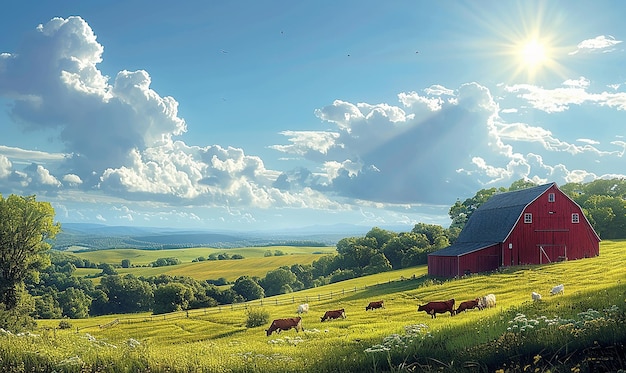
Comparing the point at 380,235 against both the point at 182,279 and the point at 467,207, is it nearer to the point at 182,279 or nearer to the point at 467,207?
the point at 467,207

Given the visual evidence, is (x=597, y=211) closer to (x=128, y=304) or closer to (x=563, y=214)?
(x=563, y=214)

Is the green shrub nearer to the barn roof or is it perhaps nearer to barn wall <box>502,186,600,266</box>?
the barn roof

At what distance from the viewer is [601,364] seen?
9.02 meters

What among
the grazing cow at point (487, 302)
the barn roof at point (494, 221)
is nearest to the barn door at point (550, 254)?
the barn roof at point (494, 221)

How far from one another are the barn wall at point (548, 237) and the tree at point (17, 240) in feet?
201

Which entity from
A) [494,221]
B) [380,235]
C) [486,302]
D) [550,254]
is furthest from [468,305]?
[380,235]

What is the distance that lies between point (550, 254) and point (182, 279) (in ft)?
342

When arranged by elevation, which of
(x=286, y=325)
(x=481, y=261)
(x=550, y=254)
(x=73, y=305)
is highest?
(x=550, y=254)

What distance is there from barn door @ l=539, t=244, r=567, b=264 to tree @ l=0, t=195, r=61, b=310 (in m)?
66.1

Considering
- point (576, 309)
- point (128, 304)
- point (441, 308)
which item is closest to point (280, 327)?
point (441, 308)

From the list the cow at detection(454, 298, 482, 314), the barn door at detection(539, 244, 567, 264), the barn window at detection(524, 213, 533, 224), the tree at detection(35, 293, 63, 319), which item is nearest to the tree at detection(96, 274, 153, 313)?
the tree at detection(35, 293, 63, 319)

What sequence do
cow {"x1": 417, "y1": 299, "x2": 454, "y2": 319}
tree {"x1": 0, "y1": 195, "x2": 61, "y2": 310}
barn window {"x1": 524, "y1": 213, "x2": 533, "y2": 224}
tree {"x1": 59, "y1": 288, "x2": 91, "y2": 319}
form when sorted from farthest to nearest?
tree {"x1": 59, "y1": 288, "x2": 91, "y2": 319}
tree {"x1": 0, "y1": 195, "x2": 61, "y2": 310}
barn window {"x1": 524, "y1": 213, "x2": 533, "y2": 224}
cow {"x1": 417, "y1": 299, "x2": 454, "y2": 319}

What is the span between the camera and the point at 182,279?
146 meters

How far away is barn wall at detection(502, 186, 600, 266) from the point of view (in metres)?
66.9
